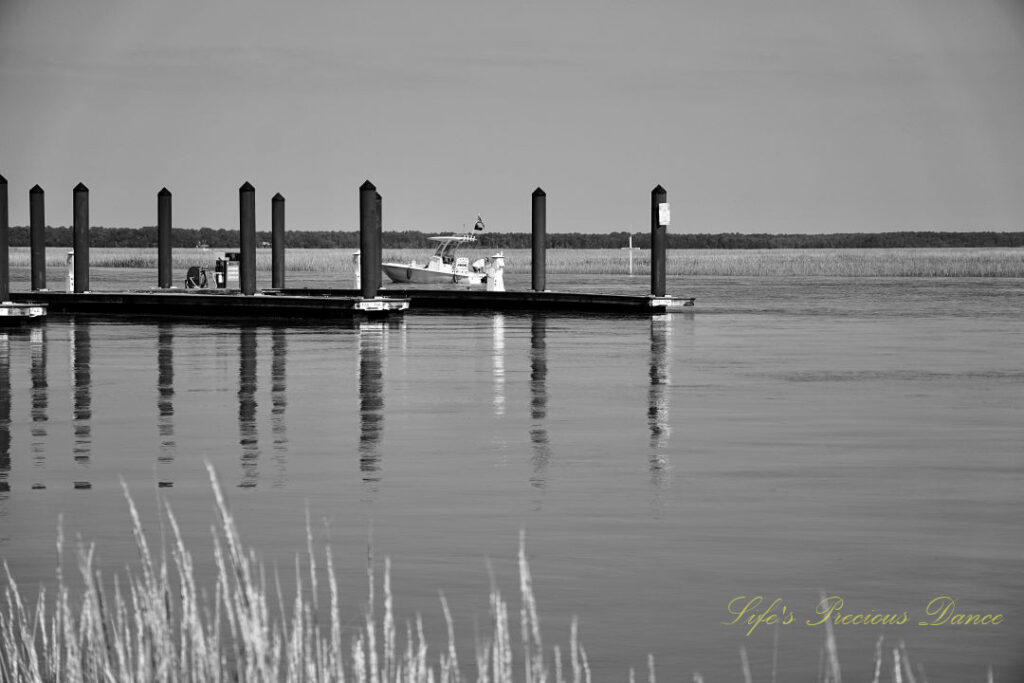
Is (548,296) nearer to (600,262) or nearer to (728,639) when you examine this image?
(728,639)

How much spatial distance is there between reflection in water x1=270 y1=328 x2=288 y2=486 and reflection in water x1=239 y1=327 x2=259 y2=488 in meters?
0.16

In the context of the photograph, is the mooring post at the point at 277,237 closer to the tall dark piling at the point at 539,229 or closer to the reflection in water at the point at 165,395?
the tall dark piling at the point at 539,229

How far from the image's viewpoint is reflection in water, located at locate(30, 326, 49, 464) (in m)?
12.7

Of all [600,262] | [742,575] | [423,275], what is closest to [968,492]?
[742,575]

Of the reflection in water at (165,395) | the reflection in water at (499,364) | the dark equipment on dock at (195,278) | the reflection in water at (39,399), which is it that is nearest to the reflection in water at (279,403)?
the reflection in water at (165,395)

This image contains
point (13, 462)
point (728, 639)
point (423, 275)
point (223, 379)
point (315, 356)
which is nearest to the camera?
point (728, 639)

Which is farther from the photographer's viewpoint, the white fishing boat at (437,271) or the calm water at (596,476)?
the white fishing boat at (437,271)

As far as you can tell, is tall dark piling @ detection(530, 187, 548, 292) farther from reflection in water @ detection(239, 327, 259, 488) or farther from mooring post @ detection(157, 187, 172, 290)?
reflection in water @ detection(239, 327, 259, 488)

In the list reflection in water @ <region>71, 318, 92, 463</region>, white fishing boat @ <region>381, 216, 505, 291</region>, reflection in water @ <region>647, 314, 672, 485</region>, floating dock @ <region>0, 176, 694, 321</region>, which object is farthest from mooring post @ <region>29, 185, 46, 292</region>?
white fishing boat @ <region>381, 216, 505, 291</region>

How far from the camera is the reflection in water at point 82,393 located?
12812 millimetres

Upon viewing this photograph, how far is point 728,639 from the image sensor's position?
22.5ft

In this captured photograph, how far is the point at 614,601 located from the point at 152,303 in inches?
1167

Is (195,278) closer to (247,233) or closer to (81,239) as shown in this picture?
(81,239)

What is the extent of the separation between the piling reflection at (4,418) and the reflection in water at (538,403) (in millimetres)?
3494
